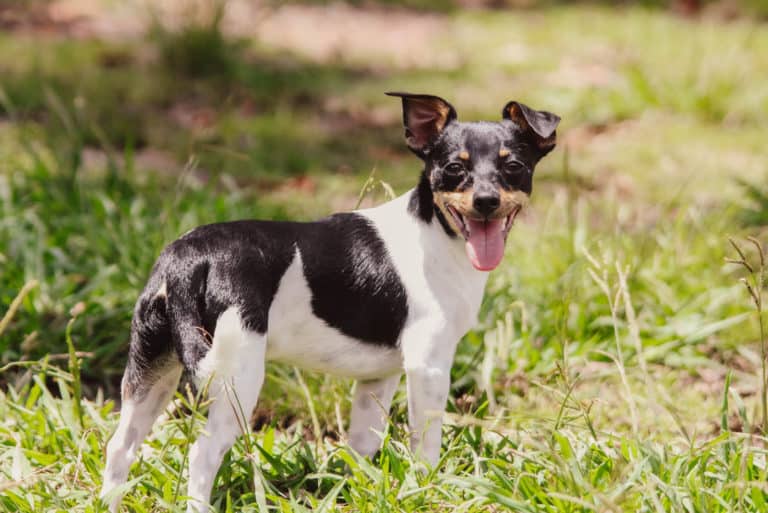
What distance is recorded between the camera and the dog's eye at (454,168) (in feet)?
8.57

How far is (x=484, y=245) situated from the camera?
2.59m

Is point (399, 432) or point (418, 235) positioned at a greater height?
point (418, 235)

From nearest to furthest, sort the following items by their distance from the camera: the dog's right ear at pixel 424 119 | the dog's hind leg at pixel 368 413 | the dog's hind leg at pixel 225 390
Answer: the dog's hind leg at pixel 225 390 → the dog's right ear at pixel 424 119 → the dog's hind leg at pixel 368 413

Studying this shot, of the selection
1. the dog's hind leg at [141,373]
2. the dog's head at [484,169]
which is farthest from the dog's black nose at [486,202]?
the dog's hind leg at [141,373]

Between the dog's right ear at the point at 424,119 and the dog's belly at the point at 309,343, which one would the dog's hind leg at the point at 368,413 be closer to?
the dog's belly at the point at 309,343

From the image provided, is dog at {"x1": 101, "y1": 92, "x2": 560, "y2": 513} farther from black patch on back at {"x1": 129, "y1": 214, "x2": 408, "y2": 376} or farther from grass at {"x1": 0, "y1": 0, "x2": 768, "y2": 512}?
grass at {"x1": 0, "y1": 0, "x2": 768, "y2": 512}

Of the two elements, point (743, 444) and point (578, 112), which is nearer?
point (743, 444)

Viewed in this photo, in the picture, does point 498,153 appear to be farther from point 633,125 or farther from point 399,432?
point 633,125

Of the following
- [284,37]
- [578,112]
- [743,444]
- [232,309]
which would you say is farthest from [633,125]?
[232,309]

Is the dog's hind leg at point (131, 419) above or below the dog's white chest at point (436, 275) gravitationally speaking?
below

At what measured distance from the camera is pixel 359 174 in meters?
5.76

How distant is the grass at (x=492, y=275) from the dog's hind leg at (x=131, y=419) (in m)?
0.09

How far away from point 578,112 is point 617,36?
77.5 inches

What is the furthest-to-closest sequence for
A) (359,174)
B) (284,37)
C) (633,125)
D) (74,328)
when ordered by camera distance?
(284,37) → (633,125) → (359,174) → (74,328)
